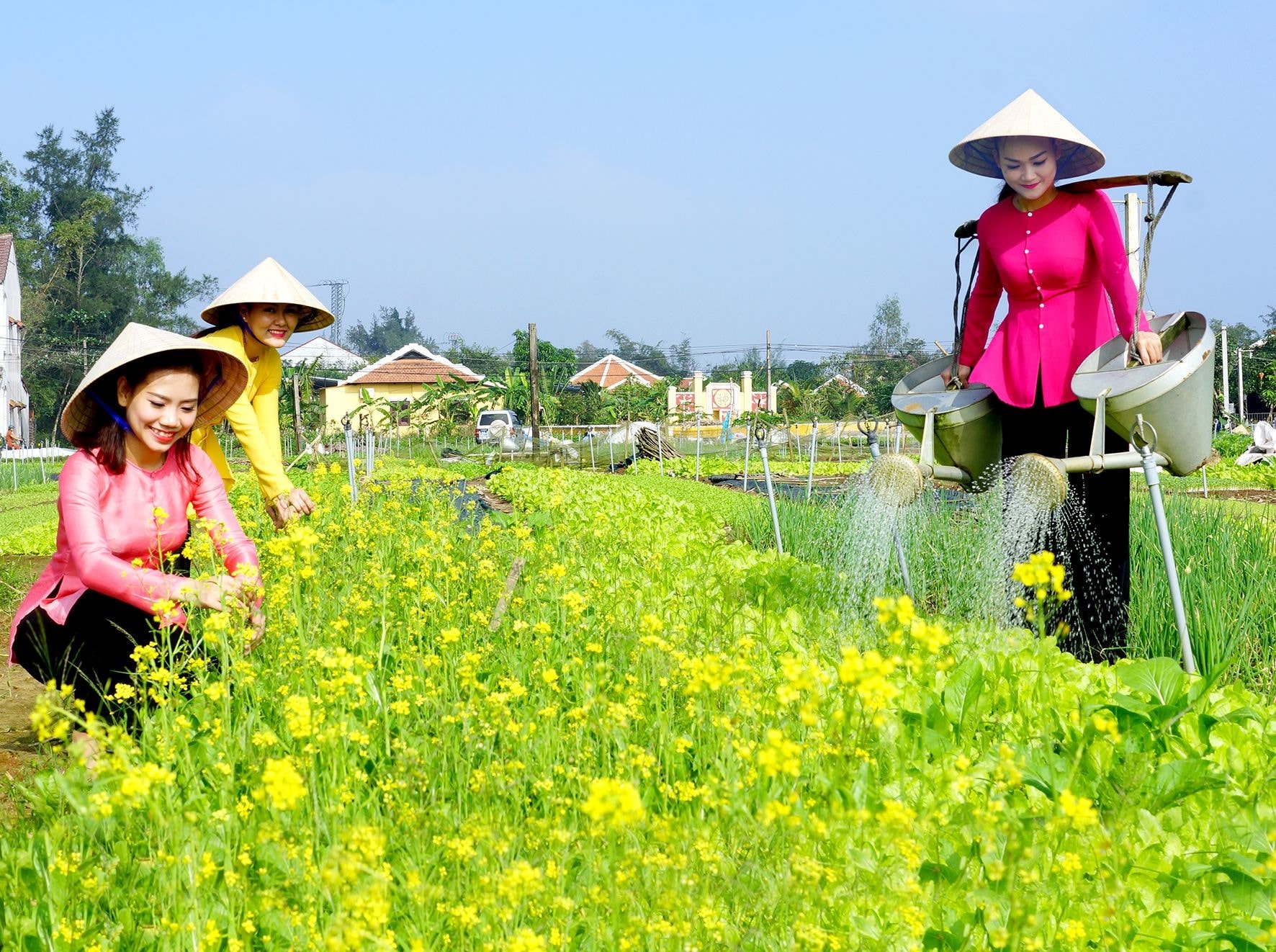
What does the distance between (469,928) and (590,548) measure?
318 cm

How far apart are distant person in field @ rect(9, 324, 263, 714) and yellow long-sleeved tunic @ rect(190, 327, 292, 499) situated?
56 centimetres

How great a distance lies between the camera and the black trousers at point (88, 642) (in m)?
2.88

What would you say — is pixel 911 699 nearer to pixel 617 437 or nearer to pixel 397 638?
pixel 397 638

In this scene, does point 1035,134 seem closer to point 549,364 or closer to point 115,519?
point 115,519

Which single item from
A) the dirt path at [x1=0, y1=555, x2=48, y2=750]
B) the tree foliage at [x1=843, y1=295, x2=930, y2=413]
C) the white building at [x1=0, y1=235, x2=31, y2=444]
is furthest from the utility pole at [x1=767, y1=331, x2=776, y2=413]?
the dirt path at [x1=0, y1=555, x2=48, y2=750]

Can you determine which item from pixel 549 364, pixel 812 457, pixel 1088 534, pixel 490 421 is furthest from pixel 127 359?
pixel 549 364

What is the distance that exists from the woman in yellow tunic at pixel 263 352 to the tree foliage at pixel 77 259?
49.8m

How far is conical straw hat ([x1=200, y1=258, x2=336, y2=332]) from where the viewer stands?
4043mm

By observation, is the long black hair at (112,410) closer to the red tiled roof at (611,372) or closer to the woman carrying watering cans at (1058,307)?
the woman carrying watering cans at (1058,307)

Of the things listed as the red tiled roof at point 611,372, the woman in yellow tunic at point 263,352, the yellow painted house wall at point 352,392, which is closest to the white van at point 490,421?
the yellow painted house wall at point 352,392

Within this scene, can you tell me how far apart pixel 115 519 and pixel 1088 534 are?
2.76 metres

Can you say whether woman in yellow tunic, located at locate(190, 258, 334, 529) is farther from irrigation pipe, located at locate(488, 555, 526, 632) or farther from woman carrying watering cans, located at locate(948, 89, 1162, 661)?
woman carrying watering cans, located at locate(948, 89, 1162, 661)

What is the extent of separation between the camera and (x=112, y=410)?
9.82ft

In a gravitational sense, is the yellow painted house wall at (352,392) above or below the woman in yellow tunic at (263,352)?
above
